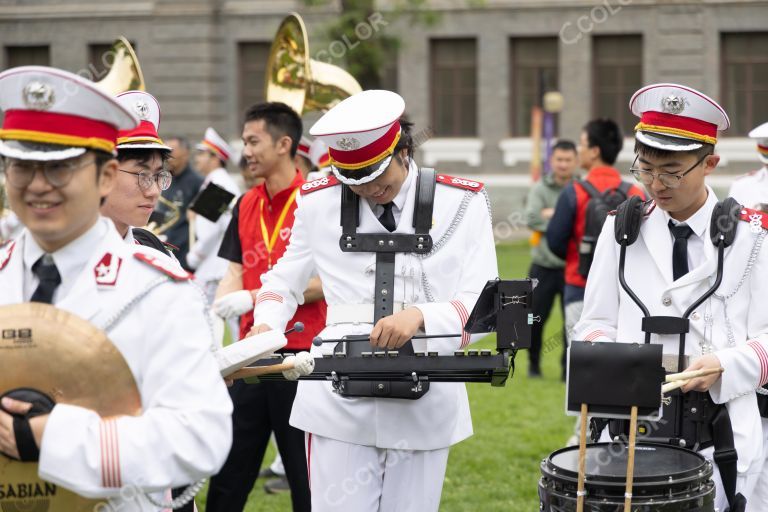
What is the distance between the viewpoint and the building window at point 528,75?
1158 inches

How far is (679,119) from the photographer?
183 inches

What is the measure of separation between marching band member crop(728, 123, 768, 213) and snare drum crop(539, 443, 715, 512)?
448 centimetres

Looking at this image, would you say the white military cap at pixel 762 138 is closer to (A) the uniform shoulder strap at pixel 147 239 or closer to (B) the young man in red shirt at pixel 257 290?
(B) the young man in red shirt at pixel 257 290

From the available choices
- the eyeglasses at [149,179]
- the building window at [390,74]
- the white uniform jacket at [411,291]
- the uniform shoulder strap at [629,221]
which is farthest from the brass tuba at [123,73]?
the building window at [390,74]

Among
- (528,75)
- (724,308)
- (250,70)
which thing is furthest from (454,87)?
(724,308)

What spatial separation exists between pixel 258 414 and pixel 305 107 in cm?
276

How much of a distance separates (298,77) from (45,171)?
222 inches

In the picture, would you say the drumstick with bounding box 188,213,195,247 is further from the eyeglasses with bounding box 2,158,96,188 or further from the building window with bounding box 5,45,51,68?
the building window with bounding box 5,45,51,68

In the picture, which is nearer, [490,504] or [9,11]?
[490,504]

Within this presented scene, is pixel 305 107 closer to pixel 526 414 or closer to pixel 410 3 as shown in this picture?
pixel 526 414

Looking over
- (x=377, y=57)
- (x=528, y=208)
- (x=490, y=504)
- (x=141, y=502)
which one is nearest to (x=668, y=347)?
(x=141, y=502)

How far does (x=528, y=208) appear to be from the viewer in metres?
12.0

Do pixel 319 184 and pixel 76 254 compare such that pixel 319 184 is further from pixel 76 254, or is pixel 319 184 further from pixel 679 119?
pixel 76 254

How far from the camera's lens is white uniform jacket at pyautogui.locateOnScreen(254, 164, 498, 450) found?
191 inches
